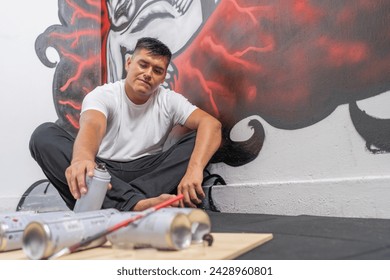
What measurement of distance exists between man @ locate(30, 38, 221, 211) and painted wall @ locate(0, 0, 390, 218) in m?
0.21

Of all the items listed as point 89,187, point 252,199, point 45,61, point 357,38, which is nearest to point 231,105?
point 252,199

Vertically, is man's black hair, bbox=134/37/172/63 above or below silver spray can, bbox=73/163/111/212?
above


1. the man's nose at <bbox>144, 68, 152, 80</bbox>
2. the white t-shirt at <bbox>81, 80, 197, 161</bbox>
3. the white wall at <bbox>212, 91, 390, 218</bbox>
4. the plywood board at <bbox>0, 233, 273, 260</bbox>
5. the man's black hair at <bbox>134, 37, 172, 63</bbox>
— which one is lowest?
the plywood board at <bbox>0, 233, 273, 260</bbox>

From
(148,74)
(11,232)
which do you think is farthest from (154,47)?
(11,232)

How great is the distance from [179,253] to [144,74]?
1297 mm

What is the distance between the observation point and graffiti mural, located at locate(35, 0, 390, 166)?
4.91ft

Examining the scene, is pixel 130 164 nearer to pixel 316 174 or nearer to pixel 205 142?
pixel 205 142

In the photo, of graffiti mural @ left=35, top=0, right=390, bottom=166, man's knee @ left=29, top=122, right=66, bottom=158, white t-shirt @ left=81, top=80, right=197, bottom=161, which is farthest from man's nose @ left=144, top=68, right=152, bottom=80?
man's knee @ left=29, top=122, right=66, bottom=158

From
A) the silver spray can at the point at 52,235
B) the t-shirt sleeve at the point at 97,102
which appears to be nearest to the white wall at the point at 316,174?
the t-shirt sleeve at the point at 97,102

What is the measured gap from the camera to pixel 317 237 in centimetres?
97

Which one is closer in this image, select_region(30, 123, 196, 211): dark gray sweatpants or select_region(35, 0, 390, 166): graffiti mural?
select_region(35, 0, 390, 166): graffiti mural

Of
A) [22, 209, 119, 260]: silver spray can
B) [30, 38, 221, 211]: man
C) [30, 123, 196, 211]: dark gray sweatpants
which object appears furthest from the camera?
[30, 123, 196, 211]: dark gray sweatpants

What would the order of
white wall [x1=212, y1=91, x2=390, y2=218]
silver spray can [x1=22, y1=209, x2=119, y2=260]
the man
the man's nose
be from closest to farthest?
silver spray can [x1=22, y1=209, x2=119, y2=260], white wall [x1=212, y1=91, x2=390, y2=218], the man, the man's nose

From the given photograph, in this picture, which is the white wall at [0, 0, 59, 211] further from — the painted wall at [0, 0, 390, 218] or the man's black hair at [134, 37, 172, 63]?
the man's black hair at [134, 37, 172, 63]
